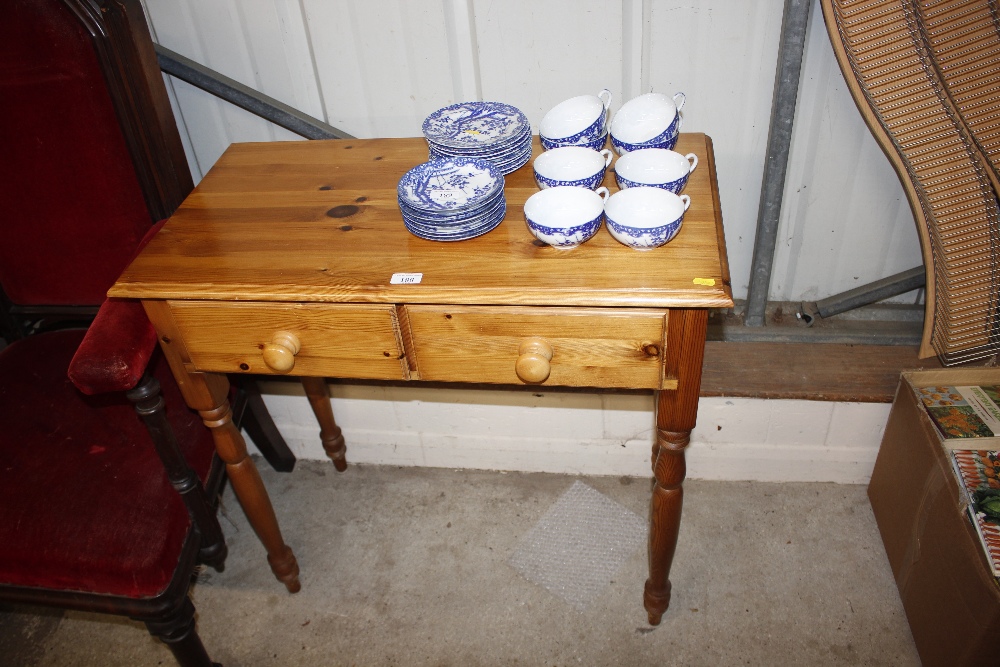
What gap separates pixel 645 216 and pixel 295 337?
58 centimetres

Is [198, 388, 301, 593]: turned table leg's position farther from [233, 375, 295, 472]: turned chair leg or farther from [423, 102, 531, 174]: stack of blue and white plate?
[423, 102, 531, 174]: stack of blue and white plate

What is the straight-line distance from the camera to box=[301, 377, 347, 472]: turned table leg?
1815 mm

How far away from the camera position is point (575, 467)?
75.3 inches

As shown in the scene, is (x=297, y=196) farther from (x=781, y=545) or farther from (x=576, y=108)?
(x=781, y=545)

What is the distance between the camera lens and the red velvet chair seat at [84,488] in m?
1.21

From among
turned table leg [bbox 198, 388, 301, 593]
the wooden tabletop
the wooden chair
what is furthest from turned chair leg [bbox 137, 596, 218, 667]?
the wooden tabletop

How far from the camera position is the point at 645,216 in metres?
1.12

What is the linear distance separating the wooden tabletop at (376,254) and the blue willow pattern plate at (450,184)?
0.06m

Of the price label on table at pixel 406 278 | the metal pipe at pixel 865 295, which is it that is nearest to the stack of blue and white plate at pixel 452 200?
the price label on table at pixel 406 278

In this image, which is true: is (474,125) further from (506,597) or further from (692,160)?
(506,597)

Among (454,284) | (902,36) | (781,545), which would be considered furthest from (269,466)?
(902,36)

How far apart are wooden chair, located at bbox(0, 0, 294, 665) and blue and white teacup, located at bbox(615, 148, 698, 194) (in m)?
0.83

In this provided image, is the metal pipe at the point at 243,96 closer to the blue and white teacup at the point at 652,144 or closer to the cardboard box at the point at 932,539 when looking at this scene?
the blue and white teacup at the point at 652,144

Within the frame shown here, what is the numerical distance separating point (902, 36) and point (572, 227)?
721 mm
